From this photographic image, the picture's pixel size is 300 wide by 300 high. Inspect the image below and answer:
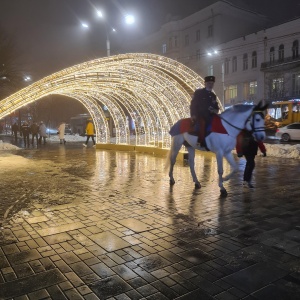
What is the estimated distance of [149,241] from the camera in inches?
193

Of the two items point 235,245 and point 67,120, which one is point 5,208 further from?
point 67,120

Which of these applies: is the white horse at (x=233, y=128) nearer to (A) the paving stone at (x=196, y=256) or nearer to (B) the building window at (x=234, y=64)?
(A) the paving stone at (x=196, y=256)

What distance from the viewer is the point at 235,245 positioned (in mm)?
4699

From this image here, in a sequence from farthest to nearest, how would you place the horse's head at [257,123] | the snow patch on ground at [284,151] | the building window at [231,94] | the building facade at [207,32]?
the building facade at [207,32] < the building window at [231,94] < the snow patch on ground at [284,151] < the horse's head at [257,123]

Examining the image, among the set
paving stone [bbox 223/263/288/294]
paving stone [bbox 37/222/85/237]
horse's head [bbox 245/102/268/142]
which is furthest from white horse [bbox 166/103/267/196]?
paving stone [bbox 223/263/288/294]

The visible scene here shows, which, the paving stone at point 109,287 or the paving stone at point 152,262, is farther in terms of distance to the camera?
the paving stone at point 152,262

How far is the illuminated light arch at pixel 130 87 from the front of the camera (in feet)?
40.9

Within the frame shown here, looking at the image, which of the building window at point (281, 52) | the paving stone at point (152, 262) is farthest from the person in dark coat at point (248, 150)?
the building window at point (281, 52)

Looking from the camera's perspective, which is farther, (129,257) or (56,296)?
(129,257)

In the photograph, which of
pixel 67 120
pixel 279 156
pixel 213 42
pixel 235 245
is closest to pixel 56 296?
pixel 235 245

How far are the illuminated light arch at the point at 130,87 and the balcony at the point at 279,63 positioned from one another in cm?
2652

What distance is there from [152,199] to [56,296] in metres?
4.22

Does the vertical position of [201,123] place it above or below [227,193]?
above

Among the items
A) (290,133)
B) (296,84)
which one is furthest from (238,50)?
(290,133)
